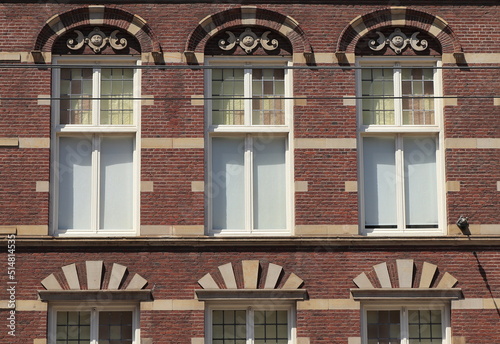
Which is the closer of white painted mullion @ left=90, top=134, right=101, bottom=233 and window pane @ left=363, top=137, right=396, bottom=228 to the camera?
white painted mullion @ left=90, top=134, right=101, bottom=233

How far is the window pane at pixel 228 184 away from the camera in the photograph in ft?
65.0

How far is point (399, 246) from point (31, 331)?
695 cm

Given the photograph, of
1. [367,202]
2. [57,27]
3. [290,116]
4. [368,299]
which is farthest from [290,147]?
[57,27]

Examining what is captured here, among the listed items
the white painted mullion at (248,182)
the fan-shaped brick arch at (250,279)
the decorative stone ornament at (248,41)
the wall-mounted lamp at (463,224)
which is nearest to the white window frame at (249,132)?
the white painted mullion at (248,182)

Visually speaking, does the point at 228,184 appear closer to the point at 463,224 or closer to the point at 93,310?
the point at 93,310

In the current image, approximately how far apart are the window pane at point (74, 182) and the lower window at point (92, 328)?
1.67m

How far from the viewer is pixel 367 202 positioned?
20.0 m

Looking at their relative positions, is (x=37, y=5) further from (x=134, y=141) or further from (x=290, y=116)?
(x=290, y=116)

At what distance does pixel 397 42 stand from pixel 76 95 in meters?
6.30

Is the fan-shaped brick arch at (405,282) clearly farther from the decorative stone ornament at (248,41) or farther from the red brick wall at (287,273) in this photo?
the decorative stone ornament at (248,41)

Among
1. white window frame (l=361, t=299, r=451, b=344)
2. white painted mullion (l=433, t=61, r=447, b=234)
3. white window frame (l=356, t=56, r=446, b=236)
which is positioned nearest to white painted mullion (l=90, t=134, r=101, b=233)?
white window frame (l=356, t=56, r=446, b=236)

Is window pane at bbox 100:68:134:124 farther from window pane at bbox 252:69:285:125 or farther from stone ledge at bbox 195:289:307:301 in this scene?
stone ledge at bbox 195:289:307:301

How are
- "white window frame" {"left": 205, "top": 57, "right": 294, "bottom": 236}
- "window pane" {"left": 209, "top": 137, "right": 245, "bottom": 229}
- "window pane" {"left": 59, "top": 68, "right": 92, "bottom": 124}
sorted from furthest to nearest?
"window pane" {"left": 59, "top": 68, "right": 92, "bottom": 124} < "window pane" {"left": 209, "top": 137, "right": 245, "bottom": 229} < "white window frame" {"left": 205, "top": 57, "right": 294, "bottom": 236}

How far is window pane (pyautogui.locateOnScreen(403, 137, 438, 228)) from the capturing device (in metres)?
20.0
